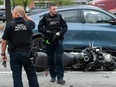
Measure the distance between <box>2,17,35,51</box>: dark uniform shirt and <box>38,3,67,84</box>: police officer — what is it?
1.88m

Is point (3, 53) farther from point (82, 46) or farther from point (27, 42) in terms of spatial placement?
point (82, 46)

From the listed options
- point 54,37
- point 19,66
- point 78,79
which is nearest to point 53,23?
point 54,37

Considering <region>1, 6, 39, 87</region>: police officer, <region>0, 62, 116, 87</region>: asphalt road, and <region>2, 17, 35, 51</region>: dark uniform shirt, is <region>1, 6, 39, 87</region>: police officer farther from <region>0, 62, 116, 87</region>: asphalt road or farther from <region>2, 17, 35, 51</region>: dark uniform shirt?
<region>0, 62, 116, 87</region>: asphalt road

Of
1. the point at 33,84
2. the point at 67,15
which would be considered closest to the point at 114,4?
the point at 67,15

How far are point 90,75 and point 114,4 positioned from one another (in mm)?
10426

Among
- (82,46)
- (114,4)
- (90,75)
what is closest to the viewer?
(90,75)

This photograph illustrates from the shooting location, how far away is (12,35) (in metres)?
7.44

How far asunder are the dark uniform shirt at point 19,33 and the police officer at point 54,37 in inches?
73.9

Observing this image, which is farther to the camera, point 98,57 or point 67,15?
point 67,15

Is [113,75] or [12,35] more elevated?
[12,35]

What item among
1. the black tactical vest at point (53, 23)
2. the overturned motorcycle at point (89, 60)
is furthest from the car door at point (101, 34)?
the black tactical vest at point (53, 23)

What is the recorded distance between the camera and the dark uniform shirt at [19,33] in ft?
24.3

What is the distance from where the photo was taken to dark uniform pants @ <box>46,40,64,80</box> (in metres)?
9.38

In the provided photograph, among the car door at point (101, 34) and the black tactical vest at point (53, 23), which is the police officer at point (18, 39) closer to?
the black tactical vest at point (53, 23)
